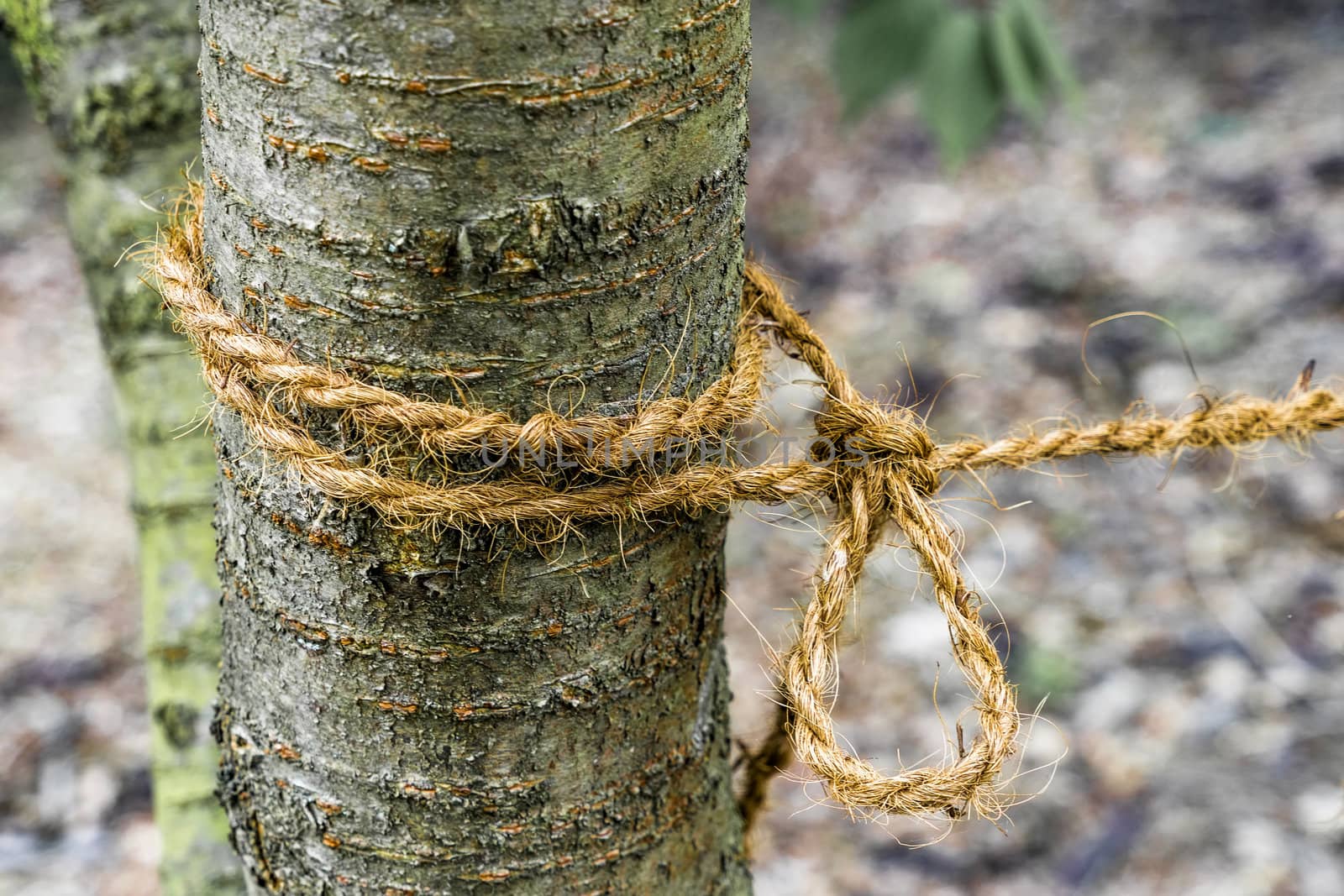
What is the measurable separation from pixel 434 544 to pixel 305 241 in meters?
0.21

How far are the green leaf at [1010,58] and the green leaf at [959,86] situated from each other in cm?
3

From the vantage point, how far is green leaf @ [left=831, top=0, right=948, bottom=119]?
2156 millimetres

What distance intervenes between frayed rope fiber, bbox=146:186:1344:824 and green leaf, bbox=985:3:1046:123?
121cm

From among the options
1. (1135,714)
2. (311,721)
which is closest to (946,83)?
(1135,714)

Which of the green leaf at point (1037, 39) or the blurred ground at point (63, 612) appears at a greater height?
the green leaf at point (1037, 39)

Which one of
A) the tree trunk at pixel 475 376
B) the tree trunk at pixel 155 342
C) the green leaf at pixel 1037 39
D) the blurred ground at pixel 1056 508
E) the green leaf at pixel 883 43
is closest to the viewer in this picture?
the tree trunk at pixel 475 376

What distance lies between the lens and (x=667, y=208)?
739mm

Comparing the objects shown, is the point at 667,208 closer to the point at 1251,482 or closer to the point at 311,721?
the point at 311,721

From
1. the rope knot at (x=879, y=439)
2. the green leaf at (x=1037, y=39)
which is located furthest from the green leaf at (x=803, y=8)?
the rope knot at (x=879, y=439)

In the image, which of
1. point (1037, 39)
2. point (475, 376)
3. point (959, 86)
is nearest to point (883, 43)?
point (959, 86)

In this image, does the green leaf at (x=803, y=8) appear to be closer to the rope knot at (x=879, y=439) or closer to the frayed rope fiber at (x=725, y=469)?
the frayed rope fiber at (x=725, y=469)

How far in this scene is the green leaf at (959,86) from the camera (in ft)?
6.84

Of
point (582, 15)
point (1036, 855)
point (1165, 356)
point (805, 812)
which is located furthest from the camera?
point (1165, 356)

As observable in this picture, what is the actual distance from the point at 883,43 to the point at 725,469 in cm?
161
